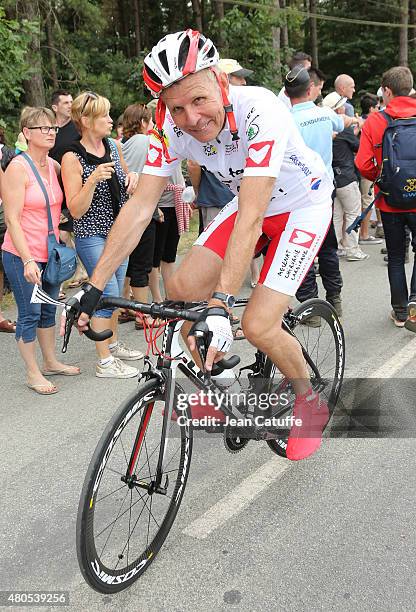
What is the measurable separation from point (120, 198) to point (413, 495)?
3.31 meters

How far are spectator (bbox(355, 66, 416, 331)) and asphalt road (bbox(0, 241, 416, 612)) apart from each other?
5.80 feet

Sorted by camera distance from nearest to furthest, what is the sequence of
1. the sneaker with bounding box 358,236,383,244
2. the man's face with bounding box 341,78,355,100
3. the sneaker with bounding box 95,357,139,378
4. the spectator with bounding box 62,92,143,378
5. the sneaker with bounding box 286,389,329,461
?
the sneaker with bounding box 286,389,329,461 < the spectator with bounding box 62,92,143,378 < the sneaker with bounding box 95,357,139,378 < the man's face with bounding box 341,78,355,100 < the sneaker with bounding box 358,236,383,244

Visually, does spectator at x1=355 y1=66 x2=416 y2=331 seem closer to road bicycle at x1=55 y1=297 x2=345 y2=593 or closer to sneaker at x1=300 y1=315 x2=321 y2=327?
sneaker at x1=300 y1=315 x2=321 y2=327

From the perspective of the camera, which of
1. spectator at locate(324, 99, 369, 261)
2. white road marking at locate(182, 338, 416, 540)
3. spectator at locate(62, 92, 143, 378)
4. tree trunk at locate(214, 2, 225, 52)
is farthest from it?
tree trunk at locate(214, 2, 225, 52)

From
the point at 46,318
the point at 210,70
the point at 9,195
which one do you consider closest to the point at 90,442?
the point at 46,318

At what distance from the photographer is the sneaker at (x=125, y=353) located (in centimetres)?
553

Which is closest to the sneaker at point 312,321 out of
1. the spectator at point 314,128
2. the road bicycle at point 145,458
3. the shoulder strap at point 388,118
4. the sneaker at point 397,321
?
the road bicycle at point 145,458

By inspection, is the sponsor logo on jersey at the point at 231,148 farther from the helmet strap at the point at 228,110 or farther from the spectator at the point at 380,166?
the spectator at the point at 380,166

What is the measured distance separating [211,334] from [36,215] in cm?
290

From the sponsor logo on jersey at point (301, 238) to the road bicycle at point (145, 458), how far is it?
766 millimetres

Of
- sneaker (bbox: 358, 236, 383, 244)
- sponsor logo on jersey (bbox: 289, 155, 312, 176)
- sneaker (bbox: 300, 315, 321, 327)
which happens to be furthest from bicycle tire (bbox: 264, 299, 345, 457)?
sneaker (bbox: 358, 236, 383, 244)

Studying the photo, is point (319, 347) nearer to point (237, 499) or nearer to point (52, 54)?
point (237, 499)

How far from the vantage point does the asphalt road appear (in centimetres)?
261

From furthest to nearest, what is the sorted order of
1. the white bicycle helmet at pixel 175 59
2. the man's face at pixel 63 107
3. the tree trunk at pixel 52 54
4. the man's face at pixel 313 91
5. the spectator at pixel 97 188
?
the tree trunk at pixel 52 54 < the man's face at pixel 63 107 < the man's face at pixel 313 91 < the spectator at pixel 97 188 < the white bicycle helmet at pixel 175 59
